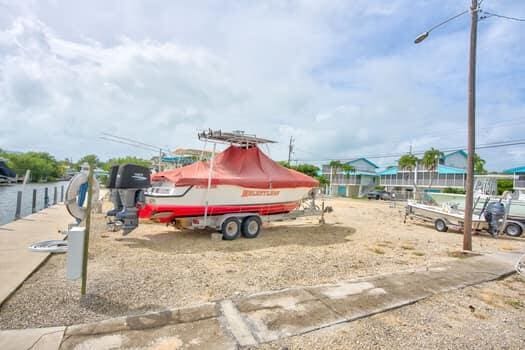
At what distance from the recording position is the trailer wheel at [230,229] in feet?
26.7

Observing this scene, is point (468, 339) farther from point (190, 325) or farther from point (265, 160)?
point (265, 160)

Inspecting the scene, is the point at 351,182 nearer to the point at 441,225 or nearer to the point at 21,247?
the point at 441,225

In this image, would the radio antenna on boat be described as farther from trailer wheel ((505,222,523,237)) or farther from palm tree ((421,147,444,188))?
palm tree ((421,147,444,188))

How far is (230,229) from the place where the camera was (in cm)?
828

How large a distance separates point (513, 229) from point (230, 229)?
434 inches

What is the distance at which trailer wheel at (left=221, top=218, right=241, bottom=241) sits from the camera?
8.14m

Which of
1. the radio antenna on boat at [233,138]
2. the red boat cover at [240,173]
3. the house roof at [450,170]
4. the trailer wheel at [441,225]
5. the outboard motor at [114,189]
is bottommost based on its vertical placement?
the trailer wheel at [441,225]

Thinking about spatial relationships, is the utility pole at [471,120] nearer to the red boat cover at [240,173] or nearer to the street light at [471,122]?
the street light at [471,122]

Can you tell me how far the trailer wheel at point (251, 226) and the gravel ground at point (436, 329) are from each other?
522 cm

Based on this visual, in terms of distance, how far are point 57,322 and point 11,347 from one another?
19.1 inches

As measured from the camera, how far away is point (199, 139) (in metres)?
8.69

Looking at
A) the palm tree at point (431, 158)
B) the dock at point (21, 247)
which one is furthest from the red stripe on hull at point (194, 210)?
the palm tree at point (431, 158)

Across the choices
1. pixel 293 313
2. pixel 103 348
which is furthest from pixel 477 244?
pixel 103 348

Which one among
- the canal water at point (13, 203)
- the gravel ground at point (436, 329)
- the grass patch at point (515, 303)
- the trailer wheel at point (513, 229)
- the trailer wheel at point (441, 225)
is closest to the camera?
the gravel ground at point (436, 329)
